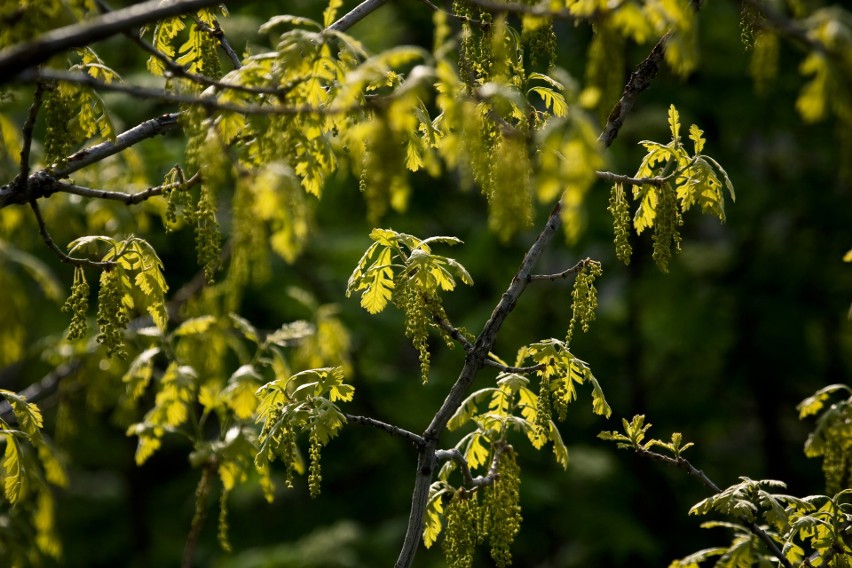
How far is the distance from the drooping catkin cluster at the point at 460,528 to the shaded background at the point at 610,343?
4.57m

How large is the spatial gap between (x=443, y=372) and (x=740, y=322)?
3.17m

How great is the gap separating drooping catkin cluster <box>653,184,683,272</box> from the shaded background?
4810 millimetres

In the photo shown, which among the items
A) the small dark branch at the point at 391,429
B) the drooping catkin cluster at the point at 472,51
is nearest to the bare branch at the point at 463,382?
the small dark branch at the point at 391,429

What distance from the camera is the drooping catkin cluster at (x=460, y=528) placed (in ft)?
8.75

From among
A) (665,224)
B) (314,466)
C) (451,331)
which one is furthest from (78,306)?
(665,224)

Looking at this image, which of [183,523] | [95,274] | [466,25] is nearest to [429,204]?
[95,274]

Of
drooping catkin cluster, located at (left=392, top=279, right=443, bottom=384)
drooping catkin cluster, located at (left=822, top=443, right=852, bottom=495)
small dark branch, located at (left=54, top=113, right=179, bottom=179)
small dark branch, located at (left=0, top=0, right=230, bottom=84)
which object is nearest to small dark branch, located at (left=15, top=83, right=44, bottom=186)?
small dark branch, located at (left=54, top=113, right=179, bottom=179)

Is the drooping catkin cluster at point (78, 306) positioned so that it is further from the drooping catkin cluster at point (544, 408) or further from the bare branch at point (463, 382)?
the drooping catkin cluster at point (544, 408)

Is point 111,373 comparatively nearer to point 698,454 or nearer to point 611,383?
point 611,383

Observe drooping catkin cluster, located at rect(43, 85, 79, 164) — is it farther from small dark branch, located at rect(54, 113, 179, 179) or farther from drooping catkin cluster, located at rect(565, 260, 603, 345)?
drooping catkin cluster, located at rect(565, 260, 603, 345)

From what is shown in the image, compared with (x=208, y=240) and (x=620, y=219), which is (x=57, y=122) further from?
(x=620, y=219)

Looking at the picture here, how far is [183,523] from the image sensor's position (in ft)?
28.8

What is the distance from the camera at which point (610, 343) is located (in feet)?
30.0

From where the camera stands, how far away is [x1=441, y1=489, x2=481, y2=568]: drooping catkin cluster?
2668mm
